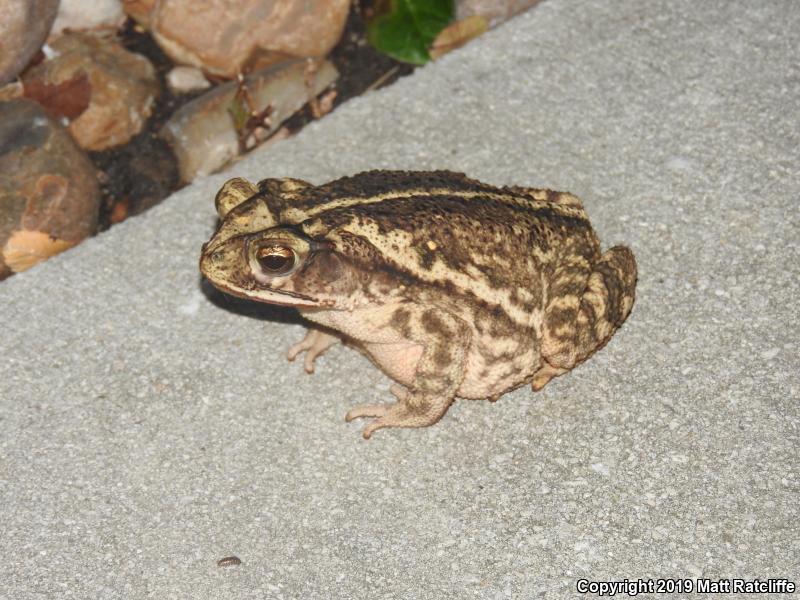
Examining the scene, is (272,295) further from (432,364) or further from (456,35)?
(456,35)

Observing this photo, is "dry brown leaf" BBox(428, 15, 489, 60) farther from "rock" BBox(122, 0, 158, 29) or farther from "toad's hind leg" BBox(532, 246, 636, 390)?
"toad's hind leg" BBox(532, 246, 636, 390)

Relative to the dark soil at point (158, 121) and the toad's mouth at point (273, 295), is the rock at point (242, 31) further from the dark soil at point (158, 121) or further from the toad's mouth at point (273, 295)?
the toad's mouth at point (273, 295)

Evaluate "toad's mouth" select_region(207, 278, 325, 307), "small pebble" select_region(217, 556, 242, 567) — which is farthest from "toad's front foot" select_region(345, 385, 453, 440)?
"small pebble" select_region(217, 556, 242, 567)

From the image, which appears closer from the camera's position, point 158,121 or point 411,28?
point 158,121

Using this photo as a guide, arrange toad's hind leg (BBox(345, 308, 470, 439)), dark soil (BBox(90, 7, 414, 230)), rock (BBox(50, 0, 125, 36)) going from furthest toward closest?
rock (BBox(50, 0, 125, 36))
dark soil (BBox(90, 7, 414, 230))
toad's hind leg (BBox(345, 308, 470, 439))

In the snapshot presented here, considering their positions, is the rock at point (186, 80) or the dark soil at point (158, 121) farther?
the rock at point (186, 80)

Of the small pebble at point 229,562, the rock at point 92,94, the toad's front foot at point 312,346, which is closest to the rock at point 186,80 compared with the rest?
the rock at point 92,94

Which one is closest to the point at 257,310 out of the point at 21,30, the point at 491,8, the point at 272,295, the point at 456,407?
the point at 272,295
